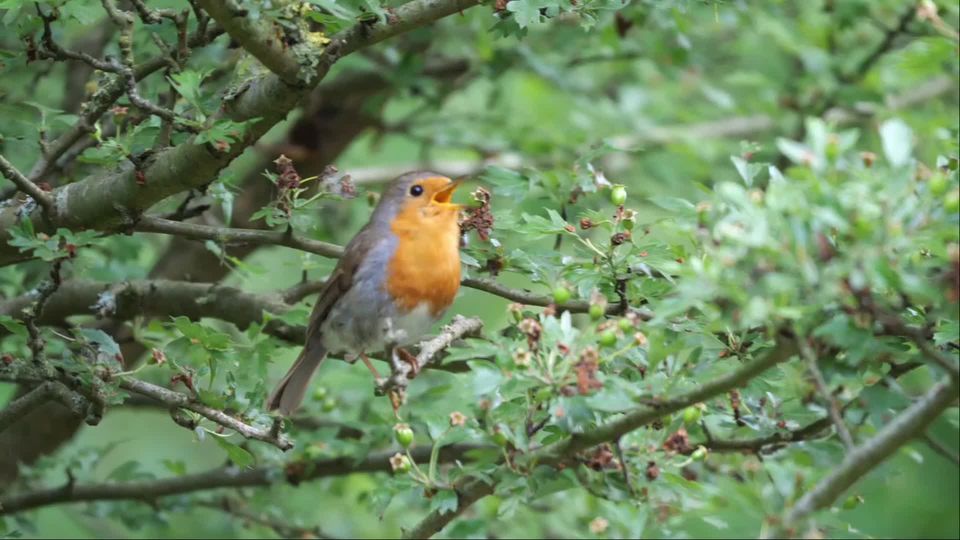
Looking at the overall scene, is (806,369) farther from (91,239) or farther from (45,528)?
(45,528)

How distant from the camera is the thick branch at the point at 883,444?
291 cm

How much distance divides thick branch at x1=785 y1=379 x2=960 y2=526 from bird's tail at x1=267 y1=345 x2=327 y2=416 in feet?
7.73

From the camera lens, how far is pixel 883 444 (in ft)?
9.53

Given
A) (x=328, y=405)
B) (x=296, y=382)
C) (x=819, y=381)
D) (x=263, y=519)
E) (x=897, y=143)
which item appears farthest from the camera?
(x=263, y=519)

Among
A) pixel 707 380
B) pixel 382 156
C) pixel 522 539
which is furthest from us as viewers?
pixel 382 156

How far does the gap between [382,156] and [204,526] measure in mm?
4079

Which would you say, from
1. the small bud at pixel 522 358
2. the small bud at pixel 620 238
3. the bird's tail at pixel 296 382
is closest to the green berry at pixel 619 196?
the small bud at pixel 620 238

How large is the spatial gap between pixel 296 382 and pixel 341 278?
1.81 feet

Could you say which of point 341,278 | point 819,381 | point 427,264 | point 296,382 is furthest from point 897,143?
point 296,382

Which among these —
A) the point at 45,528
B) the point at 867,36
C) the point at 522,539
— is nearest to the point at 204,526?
the point at 45,528

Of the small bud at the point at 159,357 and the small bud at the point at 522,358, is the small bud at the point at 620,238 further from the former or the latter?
the small bud at the point at 159,357

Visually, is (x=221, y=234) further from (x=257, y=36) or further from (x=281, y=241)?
(x=257, y=36)

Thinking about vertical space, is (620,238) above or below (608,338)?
below

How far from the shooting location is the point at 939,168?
11.6 ft
